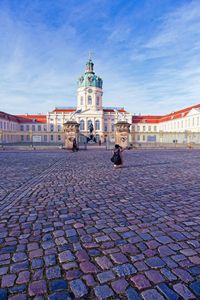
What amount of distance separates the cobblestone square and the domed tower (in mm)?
69571

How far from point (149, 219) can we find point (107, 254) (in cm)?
137

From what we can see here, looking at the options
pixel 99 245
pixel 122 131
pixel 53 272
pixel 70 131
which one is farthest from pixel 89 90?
pixel 53 272

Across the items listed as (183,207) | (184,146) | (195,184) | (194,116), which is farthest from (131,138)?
(194,116)

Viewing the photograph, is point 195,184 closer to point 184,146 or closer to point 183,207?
point 183,207

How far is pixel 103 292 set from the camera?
2.00 meters

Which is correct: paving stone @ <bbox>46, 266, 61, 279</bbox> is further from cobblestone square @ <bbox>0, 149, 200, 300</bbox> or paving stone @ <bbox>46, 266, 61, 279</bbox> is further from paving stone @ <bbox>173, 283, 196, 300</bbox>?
paving stone @ <bbox>173, 283, 196, 300</bbox>

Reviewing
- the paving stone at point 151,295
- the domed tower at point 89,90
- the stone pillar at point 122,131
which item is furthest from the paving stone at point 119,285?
the domed tower at point 89,90

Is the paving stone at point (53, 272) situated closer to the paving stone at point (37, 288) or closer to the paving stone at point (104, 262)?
the paving stone at point (37, 288)

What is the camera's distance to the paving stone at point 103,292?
1948 millimetres

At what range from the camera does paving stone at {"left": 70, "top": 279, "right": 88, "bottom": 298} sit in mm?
1978

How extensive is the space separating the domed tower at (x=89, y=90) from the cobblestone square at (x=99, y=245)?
6957 cm

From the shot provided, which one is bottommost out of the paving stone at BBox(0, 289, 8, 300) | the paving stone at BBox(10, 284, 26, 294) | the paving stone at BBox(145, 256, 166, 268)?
the paving stone at BBox(0, 289, 8, 300)

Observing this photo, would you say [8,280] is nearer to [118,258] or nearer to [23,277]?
[23,277]

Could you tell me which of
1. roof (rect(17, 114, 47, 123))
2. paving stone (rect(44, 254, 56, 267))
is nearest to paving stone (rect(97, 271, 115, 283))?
paving stone (rect(44, 254, 56, 267))
